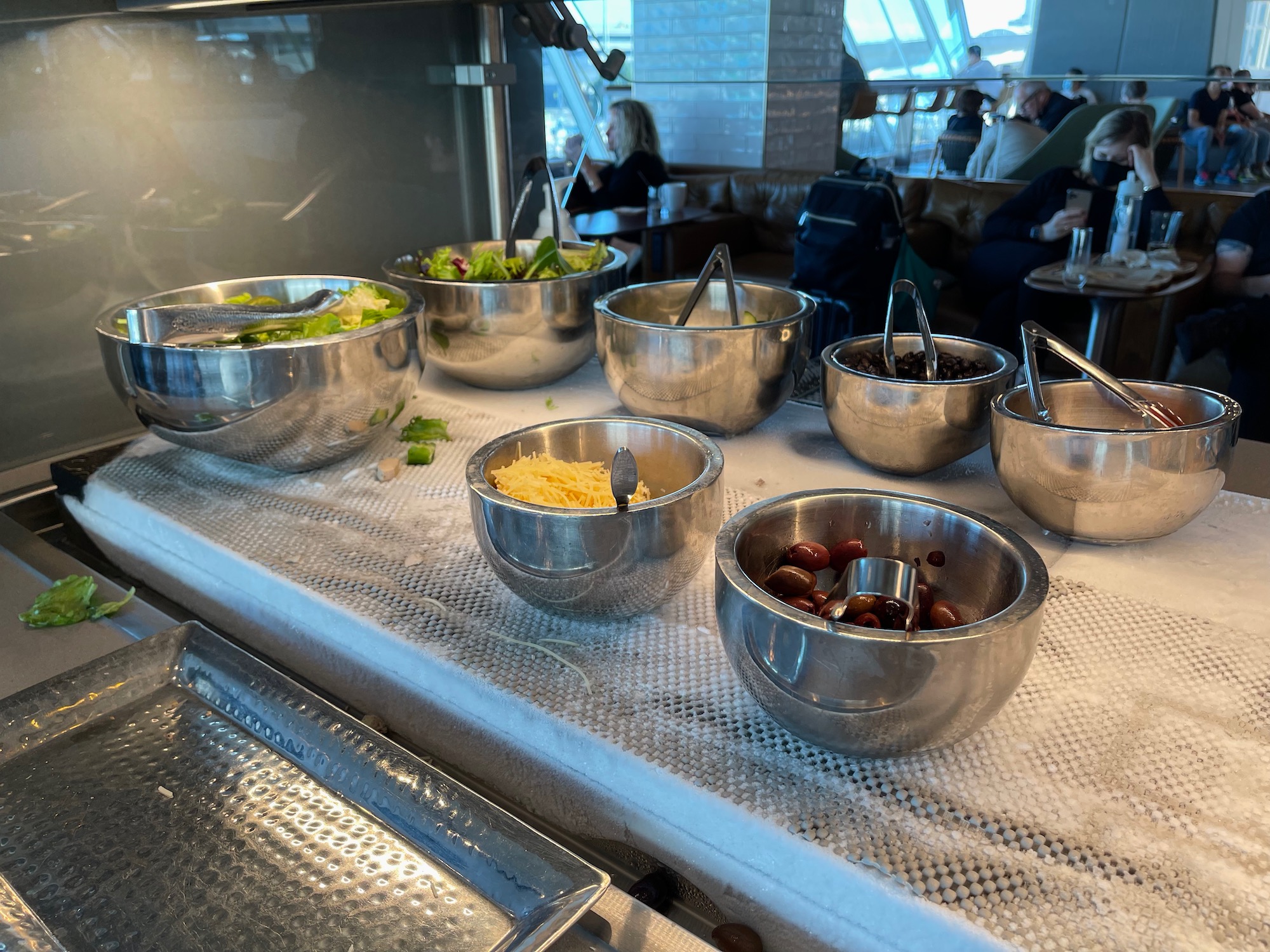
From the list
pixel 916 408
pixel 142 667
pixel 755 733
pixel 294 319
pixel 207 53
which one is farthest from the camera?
pixel 207 53

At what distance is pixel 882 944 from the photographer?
0.56 m

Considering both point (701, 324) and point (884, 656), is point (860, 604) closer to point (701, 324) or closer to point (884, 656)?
point (884, 656)

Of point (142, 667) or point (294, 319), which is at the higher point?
point (294, 319)

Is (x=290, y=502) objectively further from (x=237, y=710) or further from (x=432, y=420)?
(x=237, y=710)

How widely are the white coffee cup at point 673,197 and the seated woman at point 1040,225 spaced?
1.40 meters

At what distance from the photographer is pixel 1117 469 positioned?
A: 840mm

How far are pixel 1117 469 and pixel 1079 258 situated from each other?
6.86ft

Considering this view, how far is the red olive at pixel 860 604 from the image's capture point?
605 mm

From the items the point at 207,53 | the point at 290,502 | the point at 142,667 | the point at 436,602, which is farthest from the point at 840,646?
the point at 207,53

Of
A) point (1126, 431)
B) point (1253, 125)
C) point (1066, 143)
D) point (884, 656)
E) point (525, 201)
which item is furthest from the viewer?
point (1066, 143)

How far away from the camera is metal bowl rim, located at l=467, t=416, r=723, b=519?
72 cm

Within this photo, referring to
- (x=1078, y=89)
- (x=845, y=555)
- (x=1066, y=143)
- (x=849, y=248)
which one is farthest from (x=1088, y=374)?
(x=849, y=248)

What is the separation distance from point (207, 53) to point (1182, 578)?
1.46 m

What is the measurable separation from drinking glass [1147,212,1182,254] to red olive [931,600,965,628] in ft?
7.67
